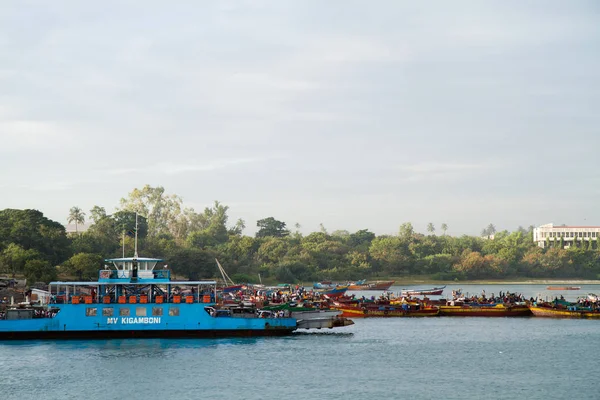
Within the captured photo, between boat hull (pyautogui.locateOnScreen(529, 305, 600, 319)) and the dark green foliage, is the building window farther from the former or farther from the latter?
the dark green foliage

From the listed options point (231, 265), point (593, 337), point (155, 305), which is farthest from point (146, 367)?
point (231, 265)

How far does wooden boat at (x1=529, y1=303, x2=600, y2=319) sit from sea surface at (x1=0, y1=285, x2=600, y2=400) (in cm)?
1331

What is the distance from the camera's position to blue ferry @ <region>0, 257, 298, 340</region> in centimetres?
6506

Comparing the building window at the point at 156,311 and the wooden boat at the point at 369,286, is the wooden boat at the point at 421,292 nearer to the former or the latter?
the wooden boat at the point at 369,286

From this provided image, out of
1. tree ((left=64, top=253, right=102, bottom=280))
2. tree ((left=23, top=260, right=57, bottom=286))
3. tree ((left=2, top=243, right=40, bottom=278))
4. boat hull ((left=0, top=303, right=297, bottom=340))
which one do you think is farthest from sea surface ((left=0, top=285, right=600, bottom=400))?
tree ((left=64, top=253, right=102, bottom=280))

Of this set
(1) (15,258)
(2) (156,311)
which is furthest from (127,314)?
(1) (15,258)

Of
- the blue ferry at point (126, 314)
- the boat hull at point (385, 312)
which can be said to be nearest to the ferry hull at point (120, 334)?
the blue ferry at point (126, 314)

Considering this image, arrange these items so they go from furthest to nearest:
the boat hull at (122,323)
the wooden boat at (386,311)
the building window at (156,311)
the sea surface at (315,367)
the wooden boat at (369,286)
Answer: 1. the wooden boat at (369,286)
2. the wooden boat at (386,311)
3. the building window at (156,311)
4. the boat hull at (122,323)
5. the sea surface at (315,367)

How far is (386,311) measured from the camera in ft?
305

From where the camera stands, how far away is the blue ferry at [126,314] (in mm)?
65062

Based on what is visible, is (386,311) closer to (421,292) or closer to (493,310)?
(493,310)

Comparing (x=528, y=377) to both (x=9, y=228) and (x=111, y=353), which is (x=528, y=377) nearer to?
(x=111, y=353)

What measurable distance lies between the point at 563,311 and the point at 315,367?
43.2 m

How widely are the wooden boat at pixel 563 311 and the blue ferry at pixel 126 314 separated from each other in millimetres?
39454
